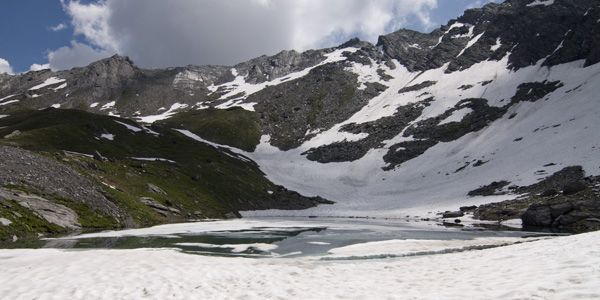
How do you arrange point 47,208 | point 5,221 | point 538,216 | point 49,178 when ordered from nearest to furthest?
point 5,221 < point 47,208 < point 49,178 < point 538,216

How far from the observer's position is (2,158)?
1478 inches

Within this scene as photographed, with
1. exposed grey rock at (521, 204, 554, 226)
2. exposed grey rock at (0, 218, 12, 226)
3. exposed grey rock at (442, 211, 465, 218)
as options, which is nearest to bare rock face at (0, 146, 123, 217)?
exposed grey rock at (0, 218, 12, 226)

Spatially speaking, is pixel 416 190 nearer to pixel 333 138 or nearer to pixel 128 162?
pixel 333 138

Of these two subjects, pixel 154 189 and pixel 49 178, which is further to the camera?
pixel 154 189

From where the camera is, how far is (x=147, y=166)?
238 feet

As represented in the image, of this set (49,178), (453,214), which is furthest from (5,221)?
(453,214)

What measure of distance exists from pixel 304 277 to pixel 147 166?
66657mm

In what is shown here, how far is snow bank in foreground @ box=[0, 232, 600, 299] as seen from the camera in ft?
36.1

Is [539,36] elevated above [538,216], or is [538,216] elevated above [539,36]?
[539,36]

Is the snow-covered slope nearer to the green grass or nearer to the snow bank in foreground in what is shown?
the green grass

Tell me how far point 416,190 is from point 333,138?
205 feet

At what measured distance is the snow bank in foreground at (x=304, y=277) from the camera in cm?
1101

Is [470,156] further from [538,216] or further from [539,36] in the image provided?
[539,36]

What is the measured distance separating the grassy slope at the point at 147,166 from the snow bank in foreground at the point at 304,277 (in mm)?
30632
